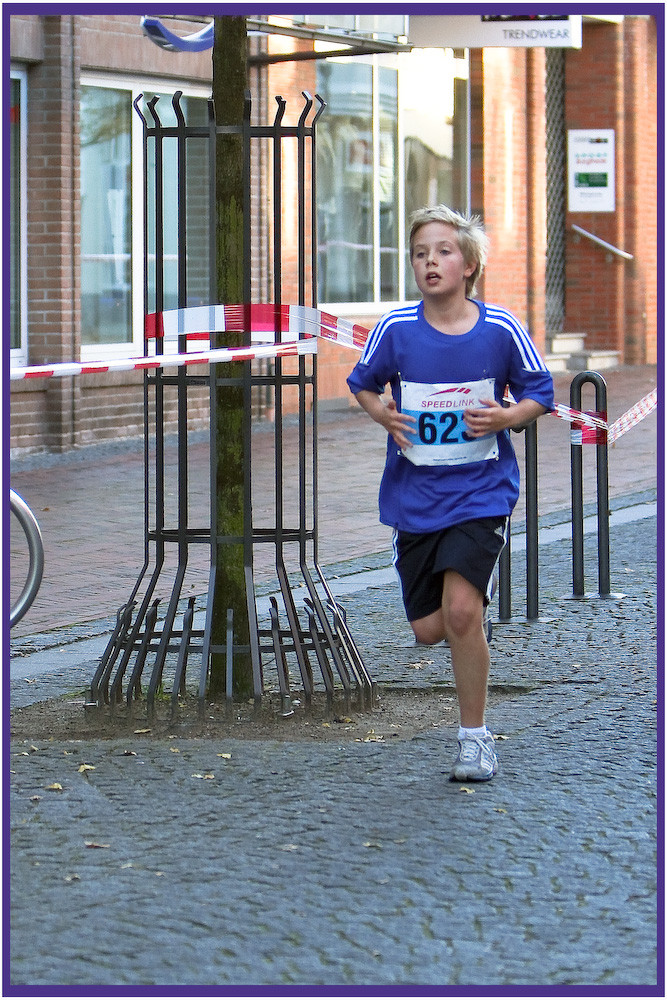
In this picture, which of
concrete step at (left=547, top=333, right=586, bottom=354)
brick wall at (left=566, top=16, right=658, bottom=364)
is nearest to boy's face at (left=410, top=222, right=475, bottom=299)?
concrete step at (left=547, top=333, right=586, bottom=354)

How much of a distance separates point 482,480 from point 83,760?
4.89 ft

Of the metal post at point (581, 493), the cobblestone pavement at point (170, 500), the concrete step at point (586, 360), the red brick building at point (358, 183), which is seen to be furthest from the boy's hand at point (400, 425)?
the concrete step at point (586, 360)

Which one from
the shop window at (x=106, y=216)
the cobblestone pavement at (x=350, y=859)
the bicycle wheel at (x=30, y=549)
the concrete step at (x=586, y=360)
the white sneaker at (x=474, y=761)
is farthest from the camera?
the concrete step at (x=586, y=360)

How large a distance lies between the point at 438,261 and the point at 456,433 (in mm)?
512

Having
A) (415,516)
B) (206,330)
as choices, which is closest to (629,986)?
(415,516)

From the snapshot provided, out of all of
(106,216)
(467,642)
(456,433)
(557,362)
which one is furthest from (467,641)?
(557,362)

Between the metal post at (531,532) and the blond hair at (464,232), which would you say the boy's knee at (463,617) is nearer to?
the blond hair at (464,232)

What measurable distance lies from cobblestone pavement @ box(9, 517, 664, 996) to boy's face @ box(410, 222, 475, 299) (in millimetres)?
1441

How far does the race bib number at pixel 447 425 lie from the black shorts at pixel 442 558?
0.67 feet

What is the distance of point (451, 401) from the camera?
518 cm

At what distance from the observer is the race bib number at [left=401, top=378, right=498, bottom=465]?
5.18 metres

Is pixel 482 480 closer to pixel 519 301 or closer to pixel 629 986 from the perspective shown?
pixel 629 986

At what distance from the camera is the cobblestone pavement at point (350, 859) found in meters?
3.67

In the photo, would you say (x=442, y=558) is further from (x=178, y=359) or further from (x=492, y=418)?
(x=178, y=359)
